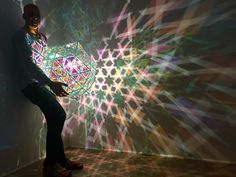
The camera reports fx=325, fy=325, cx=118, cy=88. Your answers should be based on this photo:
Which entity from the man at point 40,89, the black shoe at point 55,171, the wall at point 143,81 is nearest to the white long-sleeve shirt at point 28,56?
the man at point 40,89

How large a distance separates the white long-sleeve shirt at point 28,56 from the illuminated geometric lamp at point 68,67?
0.07 metres

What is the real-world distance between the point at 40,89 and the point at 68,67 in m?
0.28

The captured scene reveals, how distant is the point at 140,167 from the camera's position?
8.41 ft

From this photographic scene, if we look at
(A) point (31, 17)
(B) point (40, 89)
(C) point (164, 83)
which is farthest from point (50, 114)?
(C) point (164, 83)

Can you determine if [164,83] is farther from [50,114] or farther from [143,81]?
[50,114]

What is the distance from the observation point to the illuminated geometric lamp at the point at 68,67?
2465 mm

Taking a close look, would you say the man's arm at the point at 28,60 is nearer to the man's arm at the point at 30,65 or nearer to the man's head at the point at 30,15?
the man's arm at the point at 30,65

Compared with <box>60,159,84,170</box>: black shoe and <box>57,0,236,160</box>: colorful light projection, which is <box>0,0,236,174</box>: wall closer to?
<box>57,0,236,160</box>: colorful light projection

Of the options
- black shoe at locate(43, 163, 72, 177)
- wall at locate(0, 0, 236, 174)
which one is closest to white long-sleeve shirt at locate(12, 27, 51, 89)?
wall at locate(0, 0, 236, 174)

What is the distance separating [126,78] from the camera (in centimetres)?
297

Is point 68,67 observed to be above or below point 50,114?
above

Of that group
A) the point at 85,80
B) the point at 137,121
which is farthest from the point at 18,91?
the point at 137,121

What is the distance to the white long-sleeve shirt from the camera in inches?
95.1

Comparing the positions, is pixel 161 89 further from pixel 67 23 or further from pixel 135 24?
pixel 67 23
